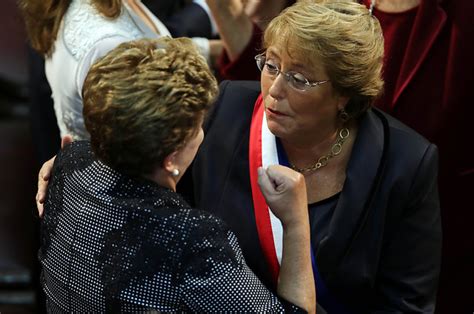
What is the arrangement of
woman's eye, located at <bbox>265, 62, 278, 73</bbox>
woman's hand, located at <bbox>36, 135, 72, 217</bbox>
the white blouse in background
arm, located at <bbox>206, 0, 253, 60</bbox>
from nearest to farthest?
woman's hand, located at <bbox>36, 135, 72, 217</bbox> < woman's eye, located at <bbox>265, 62, 278, 73</bbox> < the white blouse in background < arm, located at <bbox>206, 0, 253, 60</bbox>

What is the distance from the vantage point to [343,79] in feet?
6.96

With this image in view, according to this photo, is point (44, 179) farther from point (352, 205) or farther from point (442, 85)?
point (442, 85)

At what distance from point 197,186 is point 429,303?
27.4 inches

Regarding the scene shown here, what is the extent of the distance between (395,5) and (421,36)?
0.44 feet

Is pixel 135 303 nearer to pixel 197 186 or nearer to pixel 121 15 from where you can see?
pixel 197 186

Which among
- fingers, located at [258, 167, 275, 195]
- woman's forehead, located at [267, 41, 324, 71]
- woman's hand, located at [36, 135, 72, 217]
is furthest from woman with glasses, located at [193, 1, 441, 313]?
woman's hand, located at [36, 135, 72, 217]

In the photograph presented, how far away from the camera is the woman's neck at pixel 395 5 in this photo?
2.66m

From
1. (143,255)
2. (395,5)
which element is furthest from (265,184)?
(395,5)

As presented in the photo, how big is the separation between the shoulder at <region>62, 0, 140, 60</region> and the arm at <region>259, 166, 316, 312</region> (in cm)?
87

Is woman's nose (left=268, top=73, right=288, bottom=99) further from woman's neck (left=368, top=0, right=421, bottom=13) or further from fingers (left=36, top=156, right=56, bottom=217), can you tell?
woman's neck (left=368, top=0, right=421, bottom=13)

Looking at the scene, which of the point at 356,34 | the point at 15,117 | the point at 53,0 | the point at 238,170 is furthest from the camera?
the point at 15,117

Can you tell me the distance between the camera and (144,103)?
1658 mm

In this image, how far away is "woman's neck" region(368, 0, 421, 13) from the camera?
8.73 ft

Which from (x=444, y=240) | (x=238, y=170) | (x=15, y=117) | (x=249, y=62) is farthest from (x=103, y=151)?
(x=15, y=117)
